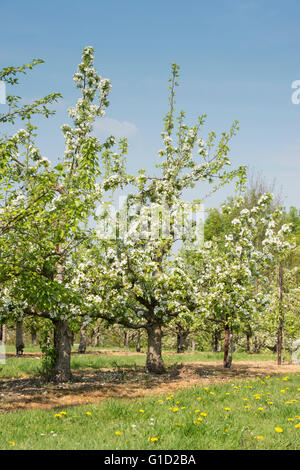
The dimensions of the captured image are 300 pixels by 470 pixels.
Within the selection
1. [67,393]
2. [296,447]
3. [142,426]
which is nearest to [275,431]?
[296,447]

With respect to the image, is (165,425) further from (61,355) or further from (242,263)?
(242,263)

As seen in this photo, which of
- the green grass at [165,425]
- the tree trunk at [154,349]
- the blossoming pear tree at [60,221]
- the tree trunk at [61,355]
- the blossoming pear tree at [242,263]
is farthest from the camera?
the tree trunk at [154,349]

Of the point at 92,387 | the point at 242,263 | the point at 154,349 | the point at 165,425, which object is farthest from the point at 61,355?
the point at 165,425

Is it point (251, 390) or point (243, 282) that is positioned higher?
point (243, 282)

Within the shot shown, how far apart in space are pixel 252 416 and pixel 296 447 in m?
1.97

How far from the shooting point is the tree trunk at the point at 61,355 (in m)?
15.8

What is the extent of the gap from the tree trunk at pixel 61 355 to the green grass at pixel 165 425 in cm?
651

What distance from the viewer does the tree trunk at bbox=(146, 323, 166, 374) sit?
18.4 metres

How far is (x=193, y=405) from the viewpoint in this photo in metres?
9.38

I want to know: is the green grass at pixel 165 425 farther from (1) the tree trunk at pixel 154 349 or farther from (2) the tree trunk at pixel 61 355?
(1) the tree trunk at pixel 154 349

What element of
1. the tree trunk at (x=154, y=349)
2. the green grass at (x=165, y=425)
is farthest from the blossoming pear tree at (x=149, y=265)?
the green grass at (x=165, y=425)

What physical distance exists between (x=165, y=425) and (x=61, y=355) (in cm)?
965
